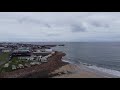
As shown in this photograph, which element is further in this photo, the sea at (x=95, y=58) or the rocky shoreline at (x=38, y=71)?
the sea at (x=95, y=58)

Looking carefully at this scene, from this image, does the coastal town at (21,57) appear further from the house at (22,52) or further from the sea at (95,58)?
the sea at (95,58)

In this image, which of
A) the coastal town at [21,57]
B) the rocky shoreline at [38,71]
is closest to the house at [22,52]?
the coastal town at [21,57]

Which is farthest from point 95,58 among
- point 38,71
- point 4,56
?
point 4,56

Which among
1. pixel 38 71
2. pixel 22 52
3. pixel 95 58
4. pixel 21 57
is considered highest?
pixel 22 52

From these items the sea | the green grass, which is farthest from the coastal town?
the sea

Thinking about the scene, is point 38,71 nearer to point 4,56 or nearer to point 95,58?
point 4,56

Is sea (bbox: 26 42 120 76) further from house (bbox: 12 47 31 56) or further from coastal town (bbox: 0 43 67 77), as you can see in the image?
house (bbox: 12 47 31 56)
